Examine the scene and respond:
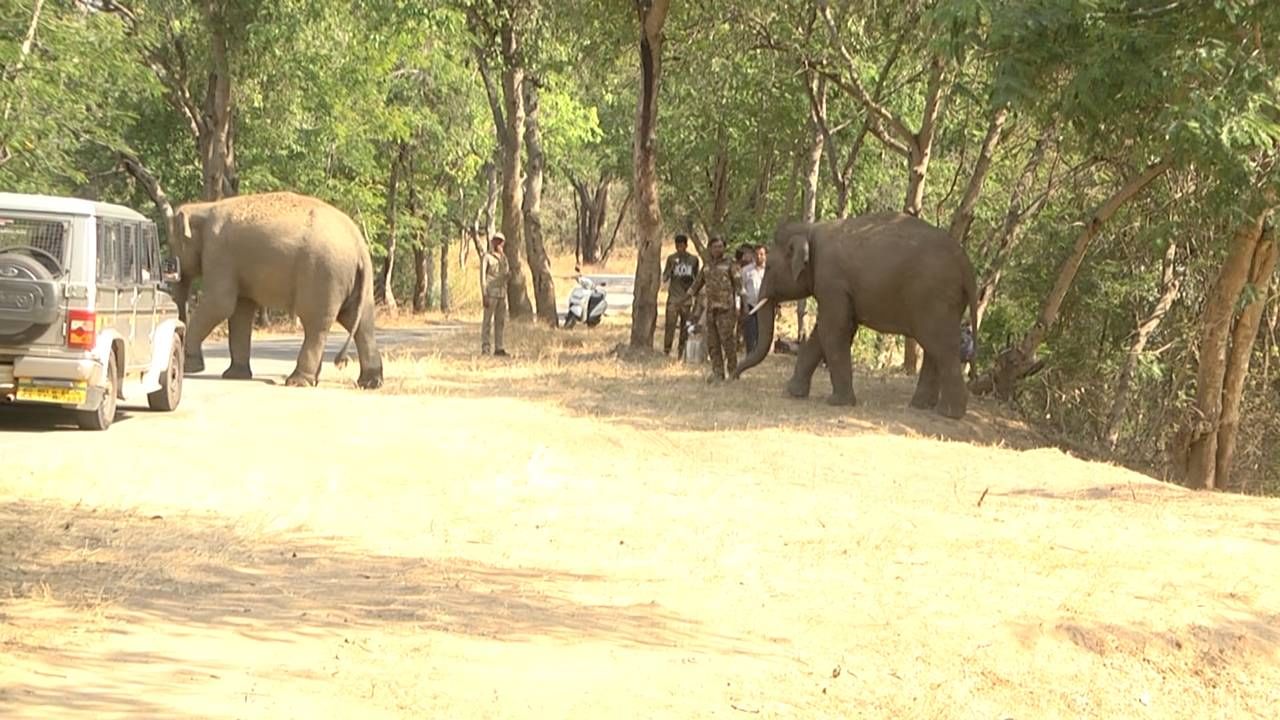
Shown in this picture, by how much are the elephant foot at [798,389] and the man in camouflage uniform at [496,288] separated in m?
4.99

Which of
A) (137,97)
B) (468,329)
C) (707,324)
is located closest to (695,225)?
(468,329)

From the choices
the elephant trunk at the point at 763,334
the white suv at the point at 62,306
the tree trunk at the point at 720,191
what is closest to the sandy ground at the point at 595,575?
the white suv at the point at 62,306

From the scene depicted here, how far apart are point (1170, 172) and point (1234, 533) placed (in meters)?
9.03

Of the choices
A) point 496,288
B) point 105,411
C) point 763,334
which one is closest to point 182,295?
point 496,288

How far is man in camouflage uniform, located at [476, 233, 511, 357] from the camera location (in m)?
21.6

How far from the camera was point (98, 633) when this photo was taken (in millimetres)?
Answer: 6930

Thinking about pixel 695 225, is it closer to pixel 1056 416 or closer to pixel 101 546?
pixel 1056 416

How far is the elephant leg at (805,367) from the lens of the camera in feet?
59.1

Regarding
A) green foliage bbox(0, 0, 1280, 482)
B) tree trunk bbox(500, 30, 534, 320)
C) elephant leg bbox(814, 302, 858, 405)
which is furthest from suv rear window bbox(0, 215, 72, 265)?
tree trunk bbox(500, 30, 534, 320)

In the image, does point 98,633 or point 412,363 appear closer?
point 98,633

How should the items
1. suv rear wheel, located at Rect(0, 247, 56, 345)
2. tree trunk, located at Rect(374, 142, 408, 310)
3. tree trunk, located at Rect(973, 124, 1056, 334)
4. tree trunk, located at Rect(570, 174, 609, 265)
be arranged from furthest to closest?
tree trunk, located at Rect(570, 174, 609, 265) → tree trunk, located at Rect(374, 142, 408, 310) → tree trunk, located at Rect(973, 124, 1056, 334) → suv rear wheel, located at Rect(0, 247, 56, 345)

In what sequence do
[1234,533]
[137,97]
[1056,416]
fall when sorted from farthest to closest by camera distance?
[137,97]
[1056,416]
[1234,533]

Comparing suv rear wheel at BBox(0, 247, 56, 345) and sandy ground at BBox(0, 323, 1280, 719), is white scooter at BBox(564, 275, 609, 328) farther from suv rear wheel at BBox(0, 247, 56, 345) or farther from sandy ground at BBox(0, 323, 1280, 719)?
suv rear wheel at BBox(0, 247, 56, 345)

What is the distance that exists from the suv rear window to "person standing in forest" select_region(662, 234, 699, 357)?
32.8ft
